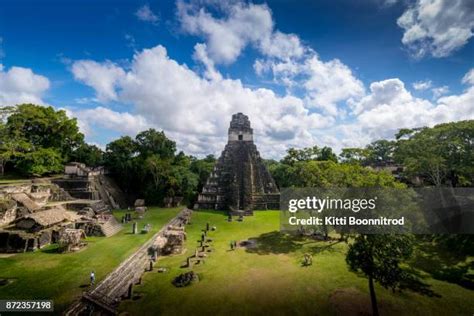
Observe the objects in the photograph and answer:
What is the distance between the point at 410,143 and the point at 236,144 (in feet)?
83.6

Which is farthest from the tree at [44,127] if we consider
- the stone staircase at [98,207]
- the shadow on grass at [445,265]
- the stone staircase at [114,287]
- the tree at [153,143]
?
the shadow on grass at [445,265]

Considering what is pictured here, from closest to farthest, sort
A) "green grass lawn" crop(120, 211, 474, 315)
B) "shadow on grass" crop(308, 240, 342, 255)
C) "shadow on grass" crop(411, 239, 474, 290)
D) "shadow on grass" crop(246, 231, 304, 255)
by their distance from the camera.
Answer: "green grass lawn" crop(120, 211, 474, 315) < "shadow on grass" crop(411, 239, 474, 290) < "shadow on grass" crop(308, 240, 342, 255) < "shadow on grass" crop(246, 231, 304, 255)

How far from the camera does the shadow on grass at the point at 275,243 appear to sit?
19.1 m

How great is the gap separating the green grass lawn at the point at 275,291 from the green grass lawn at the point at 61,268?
2468mm

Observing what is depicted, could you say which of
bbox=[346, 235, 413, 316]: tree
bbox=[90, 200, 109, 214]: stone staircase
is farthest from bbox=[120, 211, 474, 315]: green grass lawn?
bbox=[90, 200, 109, 214]: stone staircase

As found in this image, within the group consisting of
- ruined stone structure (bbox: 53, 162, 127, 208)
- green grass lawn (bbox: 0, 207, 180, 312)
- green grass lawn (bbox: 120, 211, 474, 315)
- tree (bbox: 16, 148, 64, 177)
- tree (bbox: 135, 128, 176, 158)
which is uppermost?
tree (bbox: 135, 128, 176, 158)

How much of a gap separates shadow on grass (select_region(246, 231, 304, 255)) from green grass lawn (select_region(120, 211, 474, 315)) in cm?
24

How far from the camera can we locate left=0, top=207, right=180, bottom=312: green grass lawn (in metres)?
11.2

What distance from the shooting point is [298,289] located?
1320 centimetres

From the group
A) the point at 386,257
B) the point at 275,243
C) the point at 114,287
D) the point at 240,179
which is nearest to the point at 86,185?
the point at 240,179

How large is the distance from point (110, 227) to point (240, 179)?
20.0 m

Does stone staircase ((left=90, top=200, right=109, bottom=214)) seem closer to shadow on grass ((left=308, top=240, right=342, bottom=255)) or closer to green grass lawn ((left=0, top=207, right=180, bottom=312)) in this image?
green grass lawn ((left=0, top=207, right=180, bottom=312))

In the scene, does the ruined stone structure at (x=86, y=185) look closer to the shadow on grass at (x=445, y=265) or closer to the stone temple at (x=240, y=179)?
the stone temple at (x=240, y=179)

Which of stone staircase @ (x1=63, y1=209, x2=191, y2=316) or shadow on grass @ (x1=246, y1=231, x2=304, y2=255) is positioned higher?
shadow on grass @ (x1=246, y1=231, x2=304, y2=255)
